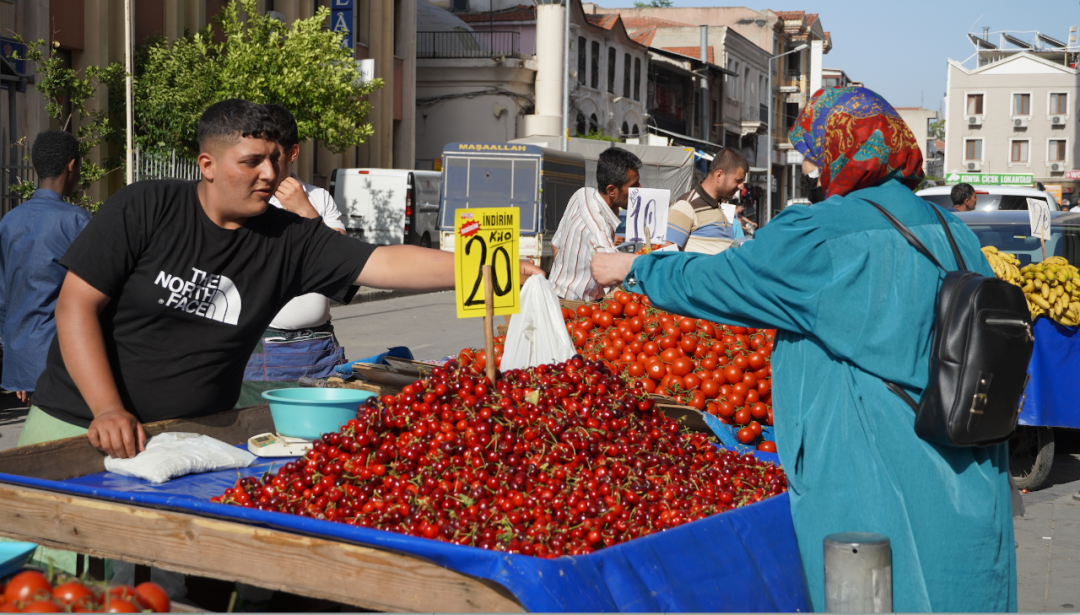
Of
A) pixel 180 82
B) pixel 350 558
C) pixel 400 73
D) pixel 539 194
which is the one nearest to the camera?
pixel 350 558

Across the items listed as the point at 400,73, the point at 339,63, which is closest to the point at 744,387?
the point at 339,63

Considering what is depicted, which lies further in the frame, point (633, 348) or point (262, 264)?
point (633, 348)

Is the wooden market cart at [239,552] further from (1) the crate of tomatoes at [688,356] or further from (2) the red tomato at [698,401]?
(2) the red tomato at [698,401]

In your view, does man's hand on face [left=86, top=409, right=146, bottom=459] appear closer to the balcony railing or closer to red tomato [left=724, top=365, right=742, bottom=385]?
red tomato [left=724, top=365, right=742, bottom=385]

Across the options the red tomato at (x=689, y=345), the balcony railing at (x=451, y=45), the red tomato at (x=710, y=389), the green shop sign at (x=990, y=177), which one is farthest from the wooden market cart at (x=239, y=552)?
the green shop sign at (x=990, y=177)

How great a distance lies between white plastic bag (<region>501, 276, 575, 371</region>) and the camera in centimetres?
351

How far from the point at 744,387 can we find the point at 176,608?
2557mm

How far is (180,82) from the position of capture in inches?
686

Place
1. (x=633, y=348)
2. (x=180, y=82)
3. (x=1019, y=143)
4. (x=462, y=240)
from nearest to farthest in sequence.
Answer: (x=462, y=240) < (x=633, y=348) < (x=180, y=82) < (x=1019, y=143)

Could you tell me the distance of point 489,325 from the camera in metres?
3.03

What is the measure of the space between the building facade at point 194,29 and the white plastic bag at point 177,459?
1325 cm

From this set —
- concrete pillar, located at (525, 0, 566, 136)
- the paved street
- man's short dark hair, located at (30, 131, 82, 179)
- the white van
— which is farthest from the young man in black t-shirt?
concrete pillar, located at (525, 0, 566, 136)

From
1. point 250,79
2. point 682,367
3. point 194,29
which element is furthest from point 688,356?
point 194,29

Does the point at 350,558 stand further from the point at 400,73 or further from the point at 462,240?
the point at 400,73
